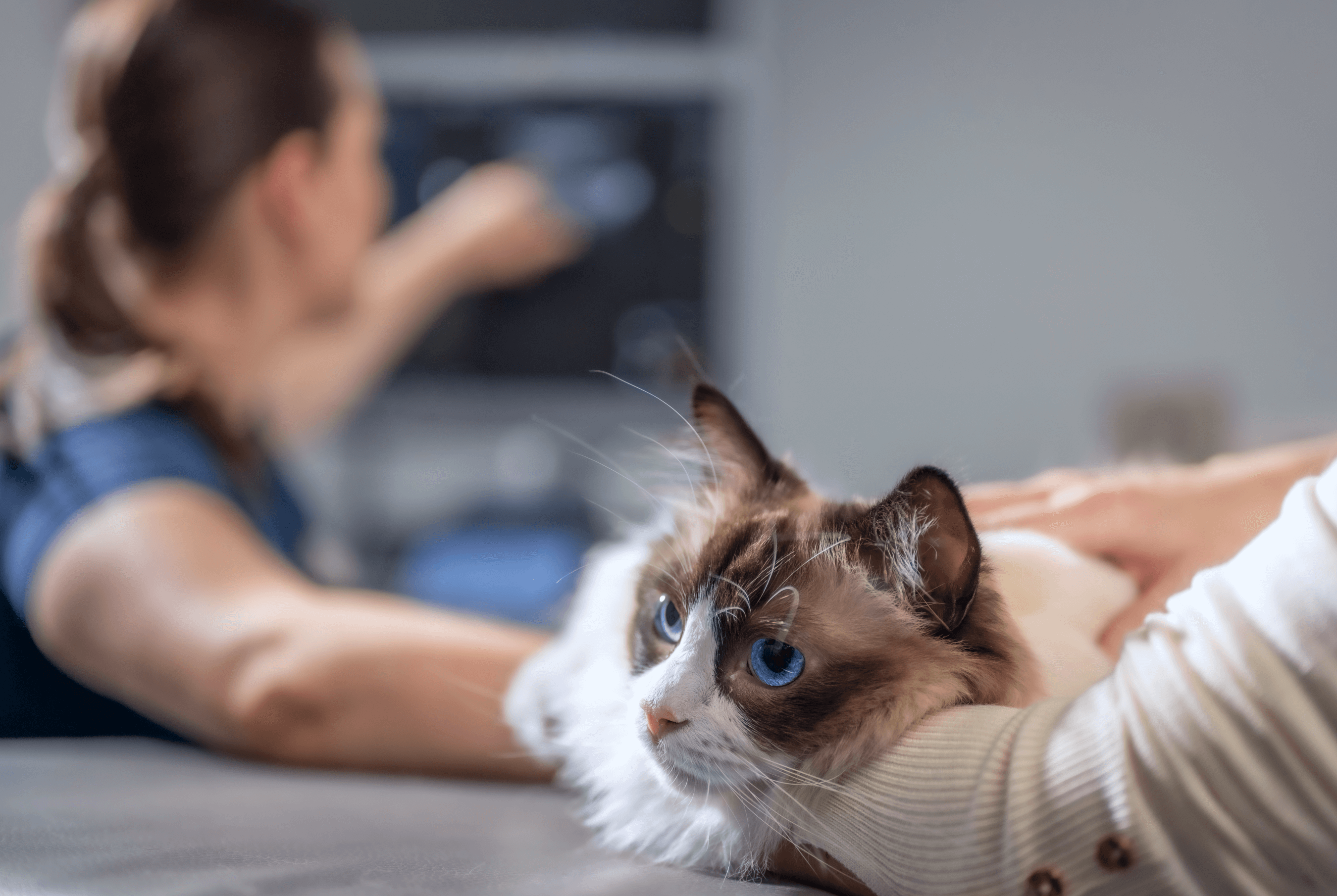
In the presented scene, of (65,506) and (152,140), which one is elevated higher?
(152,140)

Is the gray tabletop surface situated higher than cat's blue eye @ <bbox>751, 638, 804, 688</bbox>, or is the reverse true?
cat's blue eye @ <bbox>751, 638, 804, 688</bbox>

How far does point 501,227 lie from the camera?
2.10 meters

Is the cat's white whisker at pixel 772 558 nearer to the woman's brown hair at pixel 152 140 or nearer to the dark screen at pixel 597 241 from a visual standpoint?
the woman's brown hair at pixel 152 140

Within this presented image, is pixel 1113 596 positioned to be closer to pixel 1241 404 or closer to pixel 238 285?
pixel 238 285

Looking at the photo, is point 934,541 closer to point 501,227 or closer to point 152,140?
point 152,140

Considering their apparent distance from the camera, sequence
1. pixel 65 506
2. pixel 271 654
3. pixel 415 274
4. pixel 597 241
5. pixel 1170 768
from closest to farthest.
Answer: pixel 1170 768
pixel 271 654
pixel 65 506
pixel 415 274
pixel 597 241

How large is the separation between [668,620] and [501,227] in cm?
171

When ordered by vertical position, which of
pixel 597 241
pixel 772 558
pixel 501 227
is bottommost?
pixel 597 241

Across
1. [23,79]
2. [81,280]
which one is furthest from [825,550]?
[23,79]

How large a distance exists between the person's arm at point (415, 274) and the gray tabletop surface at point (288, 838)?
2.77 ft

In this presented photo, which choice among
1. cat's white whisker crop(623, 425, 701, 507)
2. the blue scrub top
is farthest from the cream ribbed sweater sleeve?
the blue scrub top

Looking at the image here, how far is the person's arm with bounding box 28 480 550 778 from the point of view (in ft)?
2.35

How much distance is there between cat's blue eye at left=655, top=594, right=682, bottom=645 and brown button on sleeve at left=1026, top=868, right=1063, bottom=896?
0.71 ft

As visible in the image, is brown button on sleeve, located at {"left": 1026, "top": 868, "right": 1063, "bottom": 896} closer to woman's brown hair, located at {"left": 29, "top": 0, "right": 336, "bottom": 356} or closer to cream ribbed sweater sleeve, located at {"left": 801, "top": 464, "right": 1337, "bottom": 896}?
cream ribbed sweater sleeve, located at {"left": 801, "top": 464, "right": 1337, "bottom": 896}
